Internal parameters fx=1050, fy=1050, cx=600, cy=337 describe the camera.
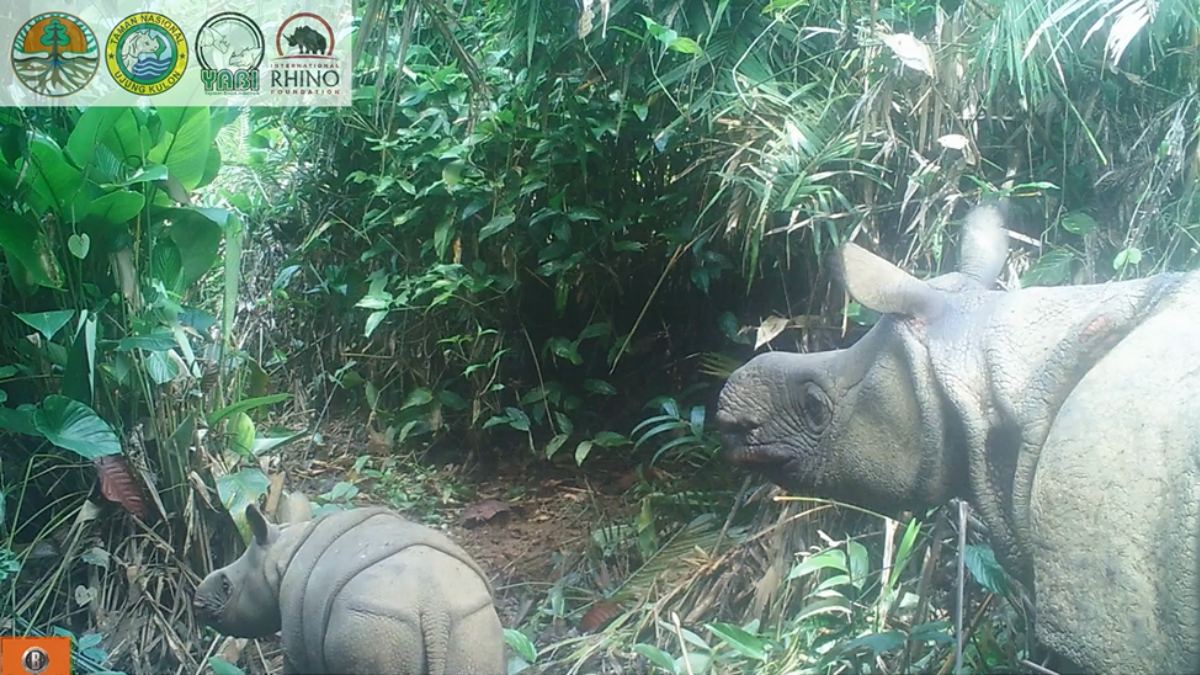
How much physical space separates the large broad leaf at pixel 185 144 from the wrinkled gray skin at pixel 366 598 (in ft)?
3.04

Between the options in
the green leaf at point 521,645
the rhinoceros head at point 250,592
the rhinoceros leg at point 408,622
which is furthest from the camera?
the green leaf at point 521,645

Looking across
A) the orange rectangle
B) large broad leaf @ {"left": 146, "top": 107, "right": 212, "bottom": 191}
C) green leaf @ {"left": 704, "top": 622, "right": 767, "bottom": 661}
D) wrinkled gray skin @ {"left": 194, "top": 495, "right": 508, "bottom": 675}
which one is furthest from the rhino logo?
green leaf @ {"left": 704, "top": 622, "right": 767, "bottom": 661}

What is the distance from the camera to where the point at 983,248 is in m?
1.60

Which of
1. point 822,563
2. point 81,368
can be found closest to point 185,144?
point 81,368

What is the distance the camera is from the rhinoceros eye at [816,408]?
5.16ft

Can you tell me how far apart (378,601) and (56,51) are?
3.74 ft

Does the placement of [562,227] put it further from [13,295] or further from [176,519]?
[13,295]

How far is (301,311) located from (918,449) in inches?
44.8

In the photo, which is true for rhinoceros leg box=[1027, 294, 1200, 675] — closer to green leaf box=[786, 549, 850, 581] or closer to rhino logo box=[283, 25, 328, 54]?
green leaf box=[786, 549, 850, 581]

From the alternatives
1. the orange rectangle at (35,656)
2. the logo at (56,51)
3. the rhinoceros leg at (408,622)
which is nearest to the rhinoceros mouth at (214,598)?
the rhinoceros leg at (408,622)

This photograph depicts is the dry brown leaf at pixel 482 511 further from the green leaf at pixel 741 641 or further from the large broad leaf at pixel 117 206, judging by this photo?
the large broad leaf at pixel 117 206

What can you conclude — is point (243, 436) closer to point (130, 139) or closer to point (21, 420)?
point (21, 420)

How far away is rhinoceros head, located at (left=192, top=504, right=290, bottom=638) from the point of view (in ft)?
4.46

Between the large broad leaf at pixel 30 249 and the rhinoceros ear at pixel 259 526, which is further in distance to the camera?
the large broad leaf at pixel 30 249
